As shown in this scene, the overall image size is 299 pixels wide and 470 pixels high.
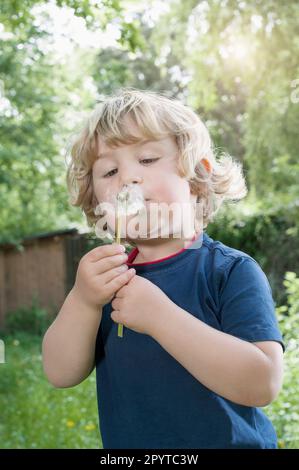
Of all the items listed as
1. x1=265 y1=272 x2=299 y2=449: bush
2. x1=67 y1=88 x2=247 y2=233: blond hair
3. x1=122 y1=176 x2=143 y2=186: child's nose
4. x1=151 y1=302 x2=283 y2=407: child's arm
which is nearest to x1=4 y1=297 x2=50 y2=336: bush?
x1=265 y1=272 x2=299 y2=449: bush

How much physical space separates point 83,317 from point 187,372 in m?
0.25

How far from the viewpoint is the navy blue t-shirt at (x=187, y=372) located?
1.29 metres

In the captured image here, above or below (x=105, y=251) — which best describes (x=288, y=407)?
below

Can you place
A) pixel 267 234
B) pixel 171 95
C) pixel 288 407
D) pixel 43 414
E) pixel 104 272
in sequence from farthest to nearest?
pixel 267 234
pixel 171 95
pixel 43 414
pixel 288 407
pixel 104 272

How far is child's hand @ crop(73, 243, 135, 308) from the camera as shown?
128 cm

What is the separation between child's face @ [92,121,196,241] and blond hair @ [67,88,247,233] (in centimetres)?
2

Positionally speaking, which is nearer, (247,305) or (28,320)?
(247,305)

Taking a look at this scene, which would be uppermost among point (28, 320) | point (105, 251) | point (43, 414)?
point (105, 251)

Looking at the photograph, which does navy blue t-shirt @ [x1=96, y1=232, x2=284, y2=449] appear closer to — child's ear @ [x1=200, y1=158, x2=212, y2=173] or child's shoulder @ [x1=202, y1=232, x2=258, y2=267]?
child's shoulder @ [x1=202, y1=232, x2=258, y2=267]

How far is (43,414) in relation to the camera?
495cm

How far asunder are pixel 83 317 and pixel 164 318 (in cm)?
21

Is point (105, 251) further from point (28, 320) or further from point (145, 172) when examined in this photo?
point (28, 320)

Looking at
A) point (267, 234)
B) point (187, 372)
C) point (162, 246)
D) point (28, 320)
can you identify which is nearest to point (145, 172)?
point (162, 246)

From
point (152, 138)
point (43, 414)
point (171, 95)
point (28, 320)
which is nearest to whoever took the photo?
point (152, 138)
